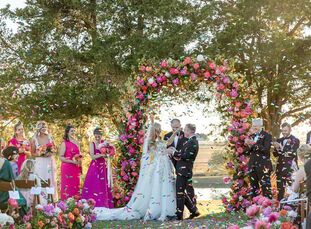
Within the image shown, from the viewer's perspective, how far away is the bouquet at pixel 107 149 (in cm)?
1341

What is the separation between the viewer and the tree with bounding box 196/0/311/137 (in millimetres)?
21469

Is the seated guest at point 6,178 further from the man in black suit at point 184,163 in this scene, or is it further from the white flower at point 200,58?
the white flower at point 200,58

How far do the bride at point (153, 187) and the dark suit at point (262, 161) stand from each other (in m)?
1.55

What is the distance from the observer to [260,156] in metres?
12.2

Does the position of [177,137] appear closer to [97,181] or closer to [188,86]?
[188,86]

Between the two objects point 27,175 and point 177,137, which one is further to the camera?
point 177,137

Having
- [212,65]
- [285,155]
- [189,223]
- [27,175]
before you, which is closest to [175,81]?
[212,65]

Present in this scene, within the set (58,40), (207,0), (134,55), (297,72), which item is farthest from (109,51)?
(297,72)

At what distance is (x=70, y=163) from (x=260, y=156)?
13.3 feet

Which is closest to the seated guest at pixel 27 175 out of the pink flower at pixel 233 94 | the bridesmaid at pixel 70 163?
the bridesmaid at pixel 70 163

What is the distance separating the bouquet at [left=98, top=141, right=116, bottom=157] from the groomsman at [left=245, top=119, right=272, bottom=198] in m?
2.91

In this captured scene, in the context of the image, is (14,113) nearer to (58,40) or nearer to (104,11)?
(58,40)

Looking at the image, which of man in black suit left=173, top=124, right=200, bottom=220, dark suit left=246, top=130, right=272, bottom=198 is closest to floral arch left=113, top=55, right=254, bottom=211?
dark suit left=246, top=130, right=272, bottom=198

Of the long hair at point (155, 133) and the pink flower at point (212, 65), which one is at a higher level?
the pink flower at point (212, 65)
